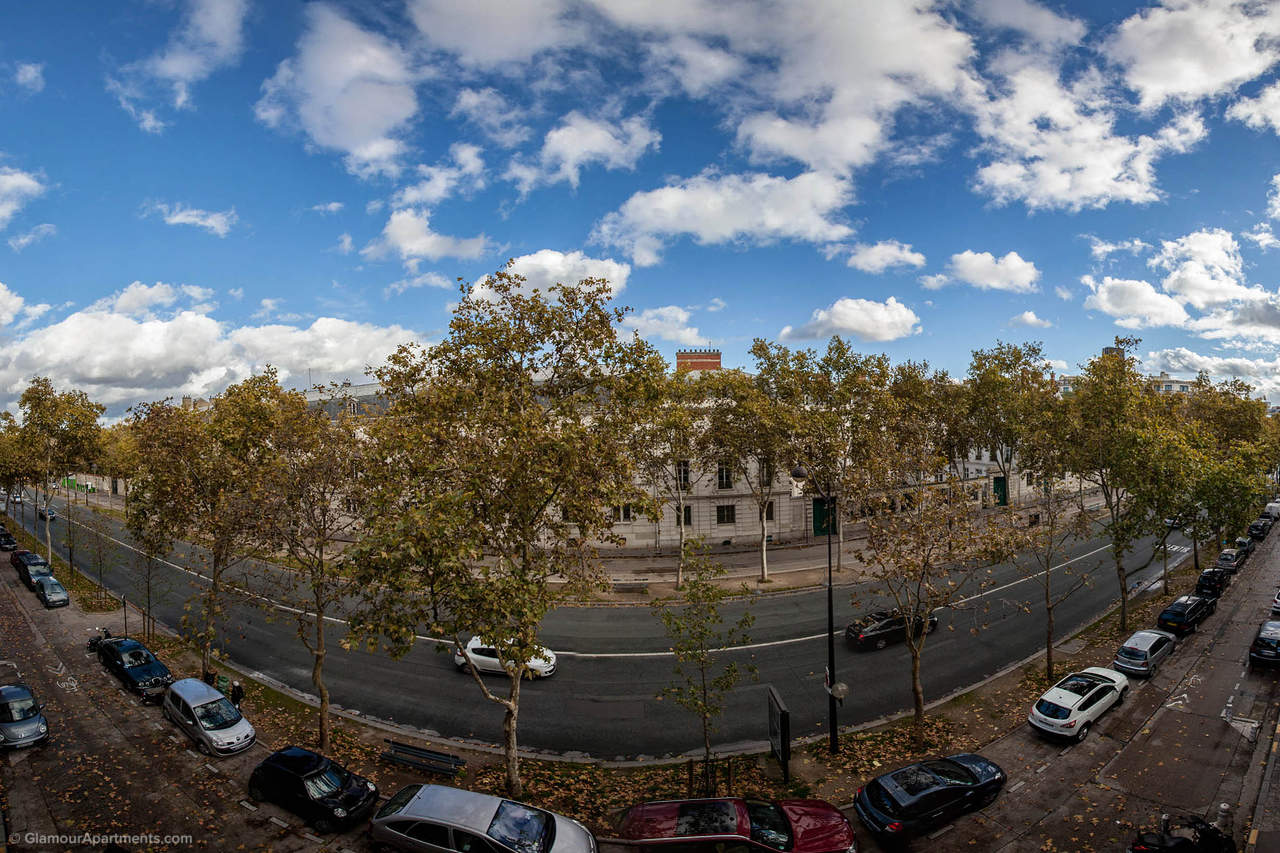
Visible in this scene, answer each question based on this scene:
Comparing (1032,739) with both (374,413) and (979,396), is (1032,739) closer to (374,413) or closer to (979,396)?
(374,413)

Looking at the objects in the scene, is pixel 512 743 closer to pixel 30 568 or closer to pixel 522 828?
pixel 522 828

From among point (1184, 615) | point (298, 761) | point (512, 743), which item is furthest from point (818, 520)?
point (298, 761)

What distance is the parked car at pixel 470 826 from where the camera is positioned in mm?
11859

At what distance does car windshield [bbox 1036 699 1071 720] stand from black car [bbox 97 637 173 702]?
29.3 metres

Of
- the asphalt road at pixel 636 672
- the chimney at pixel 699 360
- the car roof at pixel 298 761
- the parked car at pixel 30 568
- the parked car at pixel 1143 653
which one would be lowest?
the asphalt road at pixel 636 672

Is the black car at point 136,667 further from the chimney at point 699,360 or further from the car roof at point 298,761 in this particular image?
the chimney at point 699,360

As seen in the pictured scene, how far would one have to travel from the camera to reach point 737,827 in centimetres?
1209

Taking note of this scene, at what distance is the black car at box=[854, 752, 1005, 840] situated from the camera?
13.4 metres

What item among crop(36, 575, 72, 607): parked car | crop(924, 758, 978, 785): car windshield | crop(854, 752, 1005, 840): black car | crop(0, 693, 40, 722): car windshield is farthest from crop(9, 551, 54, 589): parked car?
crop(924, 758, 978, 785): car windshield

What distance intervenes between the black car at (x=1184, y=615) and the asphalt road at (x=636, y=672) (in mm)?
3421

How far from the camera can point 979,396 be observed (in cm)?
4825

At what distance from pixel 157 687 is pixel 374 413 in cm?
1303

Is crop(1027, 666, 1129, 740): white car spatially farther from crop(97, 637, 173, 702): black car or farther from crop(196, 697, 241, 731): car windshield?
crop(97, 637, 173, 702): black car

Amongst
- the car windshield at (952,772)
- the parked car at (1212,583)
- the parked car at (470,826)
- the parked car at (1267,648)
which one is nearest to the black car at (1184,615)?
the parked car at (1212,583)
